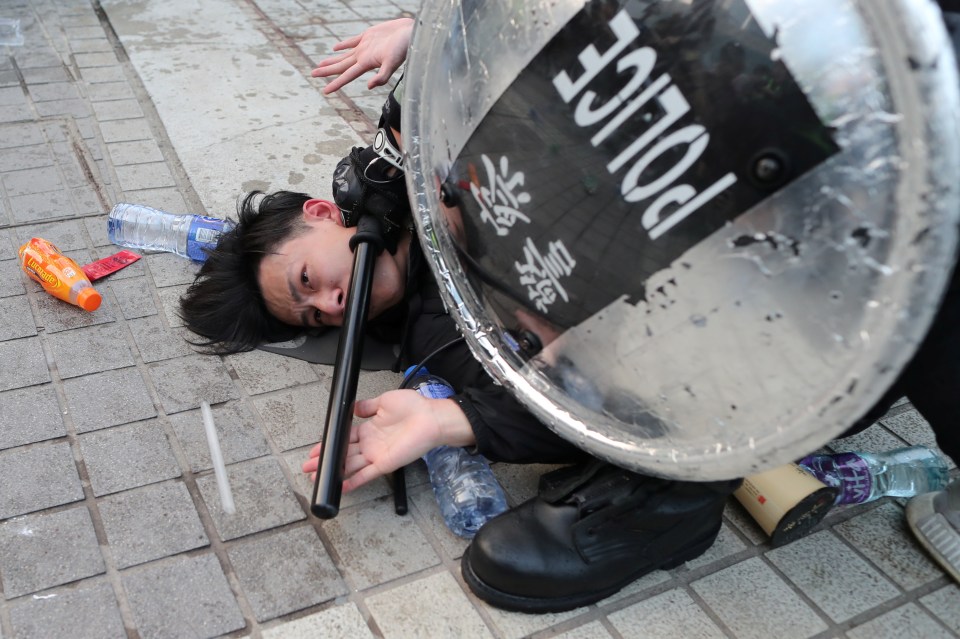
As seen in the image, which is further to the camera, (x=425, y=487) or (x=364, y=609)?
(x=425, y=487)

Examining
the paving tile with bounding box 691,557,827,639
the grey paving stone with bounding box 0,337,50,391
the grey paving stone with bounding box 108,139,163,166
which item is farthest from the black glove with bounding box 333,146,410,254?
the grey paving stone with bounding box 108,139,163,166

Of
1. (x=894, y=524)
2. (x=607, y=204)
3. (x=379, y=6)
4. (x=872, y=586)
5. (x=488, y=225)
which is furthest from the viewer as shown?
(x=379, y=6)

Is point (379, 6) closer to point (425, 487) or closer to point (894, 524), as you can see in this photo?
point (425, 487)

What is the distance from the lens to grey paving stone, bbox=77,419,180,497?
1787 mm

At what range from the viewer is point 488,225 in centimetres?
153

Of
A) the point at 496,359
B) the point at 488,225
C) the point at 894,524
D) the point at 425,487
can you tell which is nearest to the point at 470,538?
the point at 425,487

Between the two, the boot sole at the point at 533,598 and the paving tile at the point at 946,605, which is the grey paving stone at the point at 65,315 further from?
the paving tile at the point at 946,605

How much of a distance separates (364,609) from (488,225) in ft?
2.36

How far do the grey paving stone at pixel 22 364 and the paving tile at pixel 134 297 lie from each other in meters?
0.23

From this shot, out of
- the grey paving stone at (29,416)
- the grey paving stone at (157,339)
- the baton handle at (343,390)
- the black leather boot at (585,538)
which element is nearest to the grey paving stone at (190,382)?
the grey paving stone at (157,339)

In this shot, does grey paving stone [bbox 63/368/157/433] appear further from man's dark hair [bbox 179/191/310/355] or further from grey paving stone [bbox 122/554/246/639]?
grey paving stone [bbox 122/554/246/639]

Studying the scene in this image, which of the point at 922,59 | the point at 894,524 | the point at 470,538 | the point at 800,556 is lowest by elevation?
the point at 894,524

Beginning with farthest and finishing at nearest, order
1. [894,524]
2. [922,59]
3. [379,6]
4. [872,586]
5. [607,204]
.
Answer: [379,6]
[894,524]
[872,586]
[607,204]
[922,59]

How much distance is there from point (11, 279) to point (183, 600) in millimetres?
1263
